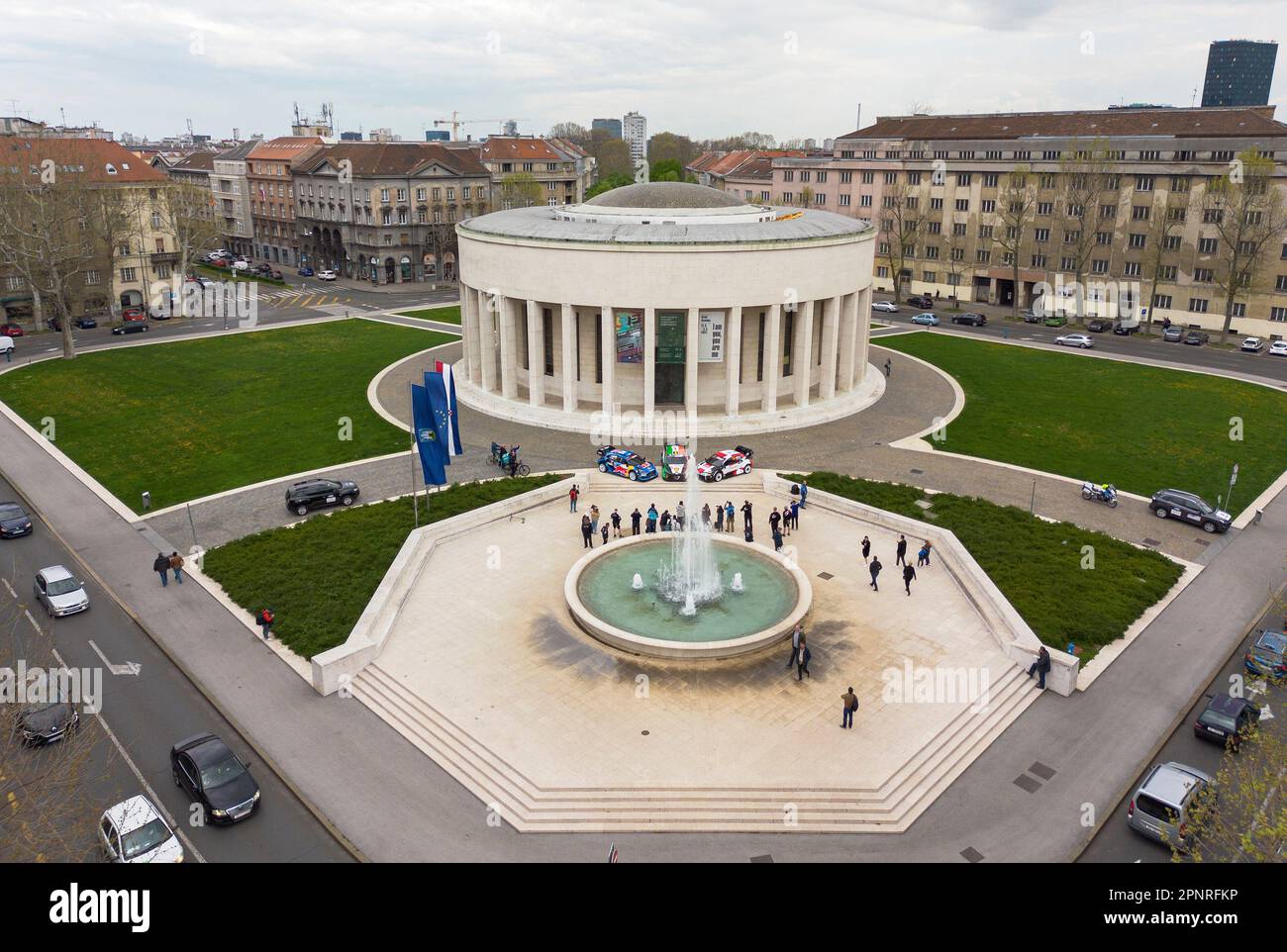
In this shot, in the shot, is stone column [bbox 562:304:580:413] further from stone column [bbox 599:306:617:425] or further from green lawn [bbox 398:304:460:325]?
green lawn [bbox 398:304:460:325]

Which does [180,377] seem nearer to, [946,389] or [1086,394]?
[946,389]

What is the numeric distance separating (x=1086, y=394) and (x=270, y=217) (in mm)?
114980

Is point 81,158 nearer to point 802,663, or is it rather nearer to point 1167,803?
point 802,663

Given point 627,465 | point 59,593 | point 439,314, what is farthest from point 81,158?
point 627,465

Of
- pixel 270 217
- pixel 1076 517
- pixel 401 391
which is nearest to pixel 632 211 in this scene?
pixel 401 391

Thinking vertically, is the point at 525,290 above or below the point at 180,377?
above

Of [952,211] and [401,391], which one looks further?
[952,211]

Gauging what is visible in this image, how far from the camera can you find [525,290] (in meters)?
55.1

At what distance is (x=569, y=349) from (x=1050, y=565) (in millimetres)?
29582

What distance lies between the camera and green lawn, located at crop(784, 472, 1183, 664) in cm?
3284

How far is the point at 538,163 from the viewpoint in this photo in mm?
131875

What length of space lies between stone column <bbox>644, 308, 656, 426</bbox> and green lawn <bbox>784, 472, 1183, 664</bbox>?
1313 centimetres

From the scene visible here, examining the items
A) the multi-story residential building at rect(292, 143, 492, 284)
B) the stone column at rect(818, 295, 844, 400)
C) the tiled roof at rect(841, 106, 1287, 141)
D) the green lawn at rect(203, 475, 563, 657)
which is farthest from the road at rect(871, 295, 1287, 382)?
the green lawn at rect(203, 475, 563, 657)

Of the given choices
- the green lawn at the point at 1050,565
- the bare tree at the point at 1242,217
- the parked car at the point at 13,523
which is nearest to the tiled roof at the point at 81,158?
the parked car at the point at 13,523
